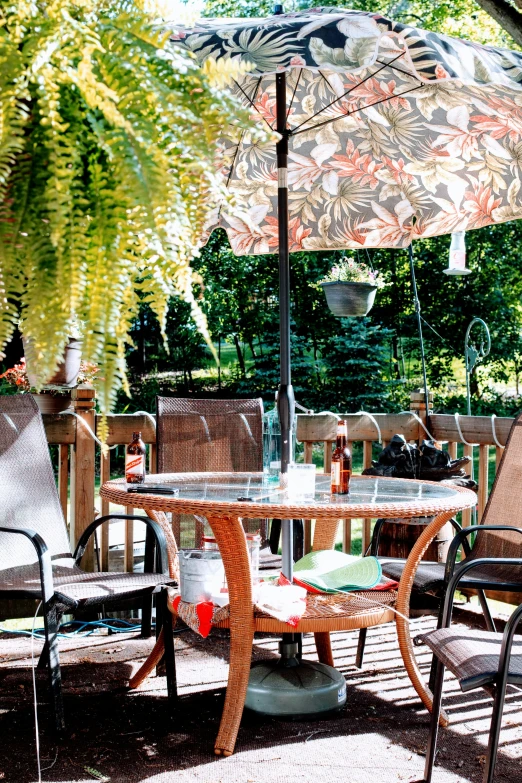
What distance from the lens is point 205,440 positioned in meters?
3.61

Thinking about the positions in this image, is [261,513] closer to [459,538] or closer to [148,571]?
[459,538]

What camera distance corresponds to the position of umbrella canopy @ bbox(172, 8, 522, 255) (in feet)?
7.55

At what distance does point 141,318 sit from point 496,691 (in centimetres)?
1157

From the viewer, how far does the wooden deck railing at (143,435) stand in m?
3.84

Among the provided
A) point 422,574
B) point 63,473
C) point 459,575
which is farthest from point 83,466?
point 459,575

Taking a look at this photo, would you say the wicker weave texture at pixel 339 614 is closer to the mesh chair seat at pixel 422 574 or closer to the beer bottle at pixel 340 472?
the mesh chair seat at pixel 422 574

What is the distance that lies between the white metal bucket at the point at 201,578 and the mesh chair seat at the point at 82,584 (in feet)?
0.72

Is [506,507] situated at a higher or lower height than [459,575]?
higher

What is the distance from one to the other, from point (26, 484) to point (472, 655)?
1.90 metres

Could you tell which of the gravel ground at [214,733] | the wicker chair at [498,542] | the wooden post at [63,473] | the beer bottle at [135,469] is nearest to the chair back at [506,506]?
the wicker chair at [498,542]

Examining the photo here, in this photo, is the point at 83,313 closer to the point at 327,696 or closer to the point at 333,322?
the point at 327,696

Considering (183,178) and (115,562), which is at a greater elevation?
(183,178)

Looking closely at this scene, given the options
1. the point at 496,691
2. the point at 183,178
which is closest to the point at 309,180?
the point at 496,691

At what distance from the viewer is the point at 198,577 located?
8.70 ft
